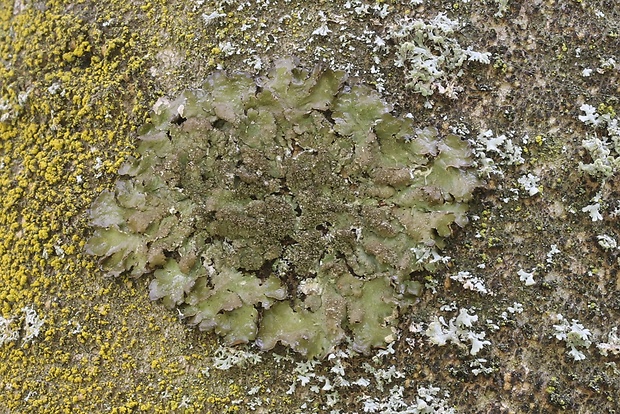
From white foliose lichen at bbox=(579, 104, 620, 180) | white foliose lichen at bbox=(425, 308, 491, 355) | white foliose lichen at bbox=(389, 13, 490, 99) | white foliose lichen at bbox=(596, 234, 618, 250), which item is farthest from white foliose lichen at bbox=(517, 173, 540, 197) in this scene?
white foliose lichen at bbox=(425, 308, 491, 355)

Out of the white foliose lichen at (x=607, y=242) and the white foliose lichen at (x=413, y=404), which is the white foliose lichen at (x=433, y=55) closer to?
the white foliose lichen at (x=607, y=242)

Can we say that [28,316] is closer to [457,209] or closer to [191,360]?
[191,360]

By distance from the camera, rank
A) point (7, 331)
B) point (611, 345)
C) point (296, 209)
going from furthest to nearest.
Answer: point (7, 331) → point (296, 209) → point (611, 345)

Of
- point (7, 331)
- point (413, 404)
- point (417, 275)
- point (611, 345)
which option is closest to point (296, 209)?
point (417, 275)

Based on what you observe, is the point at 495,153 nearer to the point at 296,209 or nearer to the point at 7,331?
the point at 296,209

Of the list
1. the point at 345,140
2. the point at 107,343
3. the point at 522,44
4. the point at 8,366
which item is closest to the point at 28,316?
the point at 8,366

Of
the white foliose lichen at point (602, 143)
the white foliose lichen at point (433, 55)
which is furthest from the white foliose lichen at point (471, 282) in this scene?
the white foliose lichen at point (433, 55)
